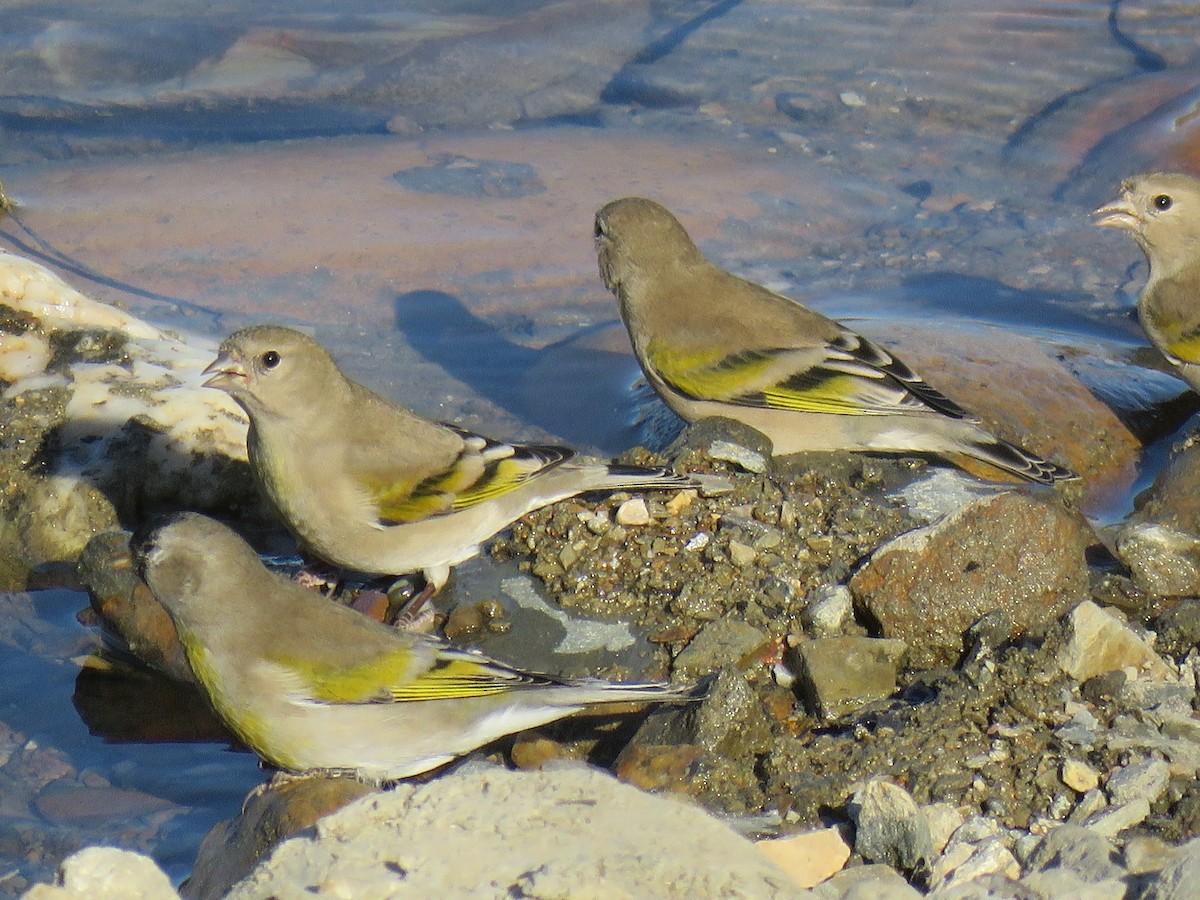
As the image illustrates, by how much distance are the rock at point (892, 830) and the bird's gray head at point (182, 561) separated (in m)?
2.17

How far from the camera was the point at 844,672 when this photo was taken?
4.85 m

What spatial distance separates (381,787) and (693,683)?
3.67 ft

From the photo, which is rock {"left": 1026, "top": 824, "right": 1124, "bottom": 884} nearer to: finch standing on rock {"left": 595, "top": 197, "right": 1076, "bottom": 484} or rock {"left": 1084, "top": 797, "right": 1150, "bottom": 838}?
rock {"left": 1084, "top": 797, "right": 1150, "bottom": 838}

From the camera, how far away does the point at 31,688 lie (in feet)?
18.2

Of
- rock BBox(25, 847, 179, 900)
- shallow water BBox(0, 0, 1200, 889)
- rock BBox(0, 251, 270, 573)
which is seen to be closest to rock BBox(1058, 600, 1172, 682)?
shallow water BBox(0, 0, 1200, 889)

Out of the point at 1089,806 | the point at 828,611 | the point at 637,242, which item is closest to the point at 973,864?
the point at 1089,806

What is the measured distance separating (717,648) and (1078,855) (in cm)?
160

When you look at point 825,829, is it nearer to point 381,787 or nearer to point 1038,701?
point 1038,701

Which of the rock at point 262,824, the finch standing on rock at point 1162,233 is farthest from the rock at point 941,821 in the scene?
the finch standing on rock at point 1162,233

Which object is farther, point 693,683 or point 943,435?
point 943,435

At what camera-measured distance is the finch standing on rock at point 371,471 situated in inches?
222

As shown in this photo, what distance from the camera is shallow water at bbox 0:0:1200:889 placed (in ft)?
28.1

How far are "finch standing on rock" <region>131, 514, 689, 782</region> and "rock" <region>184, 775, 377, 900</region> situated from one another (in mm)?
199

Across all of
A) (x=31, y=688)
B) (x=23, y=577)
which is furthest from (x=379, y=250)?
(x=31, y=688)
